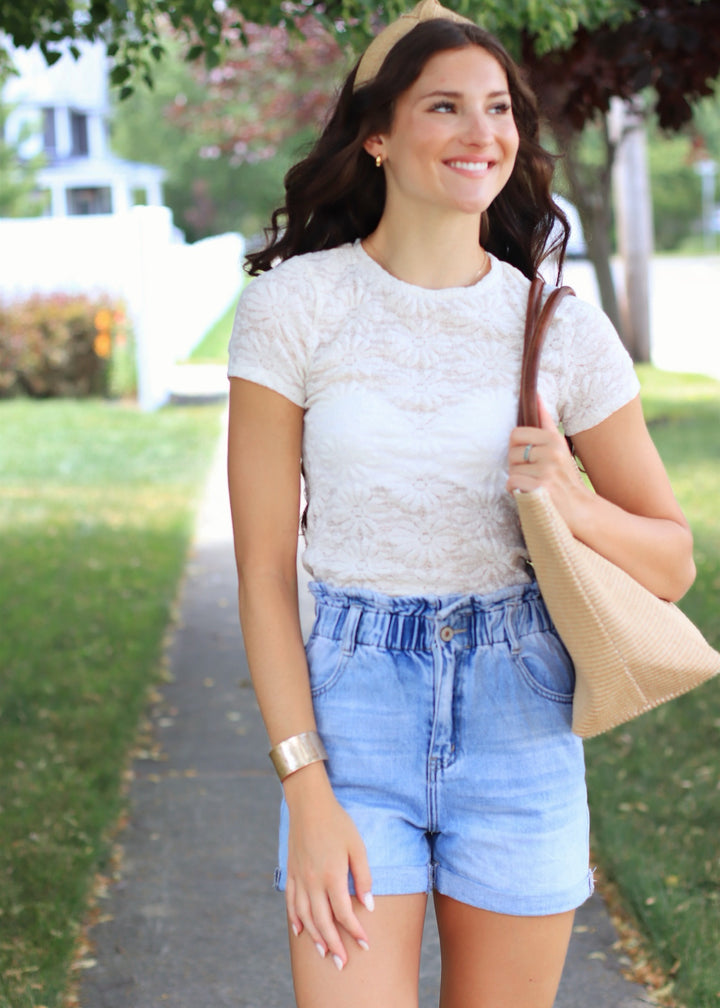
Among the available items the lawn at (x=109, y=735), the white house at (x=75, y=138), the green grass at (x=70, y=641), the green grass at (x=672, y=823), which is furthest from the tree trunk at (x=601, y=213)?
the white house at (x=75, y=138)

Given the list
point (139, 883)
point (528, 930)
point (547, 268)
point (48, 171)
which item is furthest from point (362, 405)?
point (48, 171)

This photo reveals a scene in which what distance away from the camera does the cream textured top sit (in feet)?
6.27

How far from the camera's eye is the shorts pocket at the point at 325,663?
A: 6.34ft

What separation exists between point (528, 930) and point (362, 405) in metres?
0.78

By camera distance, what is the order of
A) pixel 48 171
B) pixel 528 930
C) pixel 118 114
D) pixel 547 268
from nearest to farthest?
pixel 528 930
pixel 547 268
pixel 48 171
pixel 118 114

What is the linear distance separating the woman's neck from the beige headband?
24cm

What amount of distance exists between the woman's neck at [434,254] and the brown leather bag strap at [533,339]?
0.35ft

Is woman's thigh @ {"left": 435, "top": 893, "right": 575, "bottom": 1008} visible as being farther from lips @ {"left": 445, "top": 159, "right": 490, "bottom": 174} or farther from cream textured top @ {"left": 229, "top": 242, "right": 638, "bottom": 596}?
lips @ {"left": 445, "top": 159, "right": 490, "bottom": 174}

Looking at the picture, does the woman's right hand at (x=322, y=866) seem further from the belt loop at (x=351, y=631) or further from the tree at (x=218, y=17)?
the tree at (x=218, y=17)

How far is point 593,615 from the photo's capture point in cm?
→ 180

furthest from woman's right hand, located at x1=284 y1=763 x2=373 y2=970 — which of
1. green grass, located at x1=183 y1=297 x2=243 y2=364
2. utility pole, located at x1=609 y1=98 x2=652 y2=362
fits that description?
green grass, located at x1=183 y1=297 x2=243 y2=364

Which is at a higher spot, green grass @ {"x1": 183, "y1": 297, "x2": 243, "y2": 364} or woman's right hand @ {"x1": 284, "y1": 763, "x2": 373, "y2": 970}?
woman's right hand @ {"x1": 284, "y1": 763, "x2": 373, "y2": 970}

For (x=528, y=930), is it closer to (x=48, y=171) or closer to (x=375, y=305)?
(x=375, y=305)

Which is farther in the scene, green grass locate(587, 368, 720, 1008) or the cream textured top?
green grass locate(587, 368, 720, 1008)
